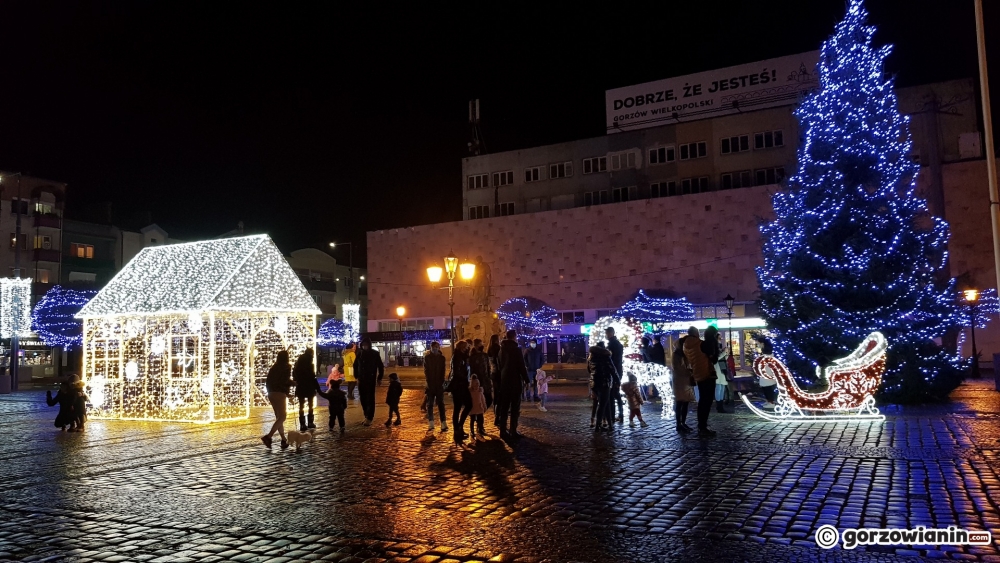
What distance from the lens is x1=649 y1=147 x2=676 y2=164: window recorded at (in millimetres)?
52188

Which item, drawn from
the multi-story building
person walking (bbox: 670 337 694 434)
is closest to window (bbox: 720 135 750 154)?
the multi-story building

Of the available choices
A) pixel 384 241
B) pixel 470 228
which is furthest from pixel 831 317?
pixel 384 241

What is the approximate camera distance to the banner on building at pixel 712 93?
4944 centimetres

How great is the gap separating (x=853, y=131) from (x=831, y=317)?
4877 mm

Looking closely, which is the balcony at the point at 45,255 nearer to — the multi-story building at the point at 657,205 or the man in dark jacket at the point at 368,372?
the multi-story building at the point at 657,205

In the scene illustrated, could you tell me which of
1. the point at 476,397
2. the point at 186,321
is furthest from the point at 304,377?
the point at 186,321

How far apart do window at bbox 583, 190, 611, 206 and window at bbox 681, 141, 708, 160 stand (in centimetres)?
597

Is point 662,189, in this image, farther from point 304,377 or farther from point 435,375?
point 304,377

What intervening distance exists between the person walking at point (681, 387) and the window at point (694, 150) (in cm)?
3953

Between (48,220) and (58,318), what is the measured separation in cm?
1500

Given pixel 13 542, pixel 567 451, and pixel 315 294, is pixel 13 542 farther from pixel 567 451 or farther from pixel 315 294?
pixel 315 294

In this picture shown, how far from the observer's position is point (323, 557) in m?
5.92

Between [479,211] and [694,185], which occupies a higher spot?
[479,211]

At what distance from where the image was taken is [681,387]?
1377 centimetres
